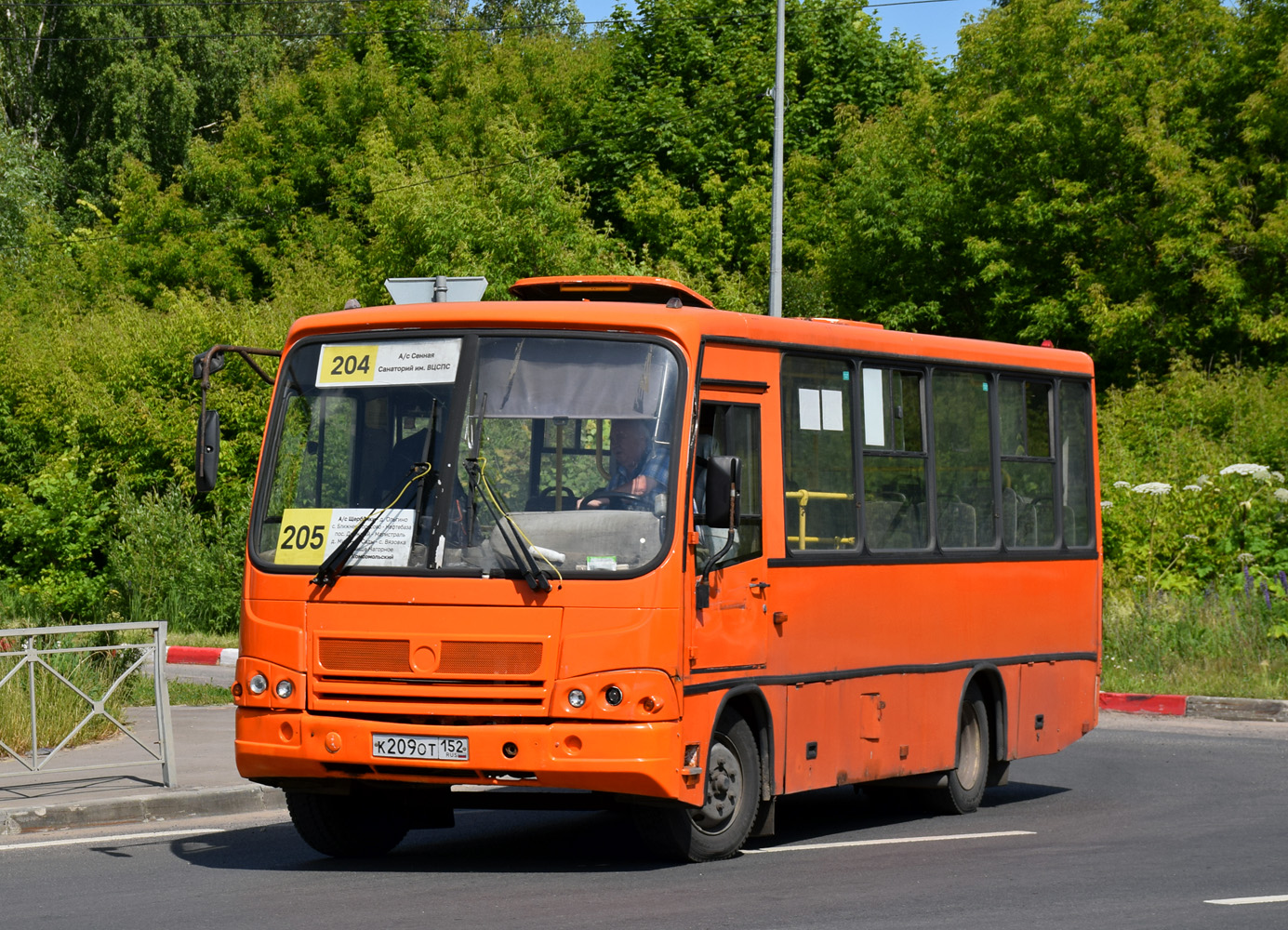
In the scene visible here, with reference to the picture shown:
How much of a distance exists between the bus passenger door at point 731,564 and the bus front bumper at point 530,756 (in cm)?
54

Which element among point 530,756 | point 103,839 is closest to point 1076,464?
point 530,756

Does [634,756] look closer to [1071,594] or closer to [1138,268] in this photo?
[1071,594]

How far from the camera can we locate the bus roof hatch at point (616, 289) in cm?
1021

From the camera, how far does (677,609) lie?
8703 mm

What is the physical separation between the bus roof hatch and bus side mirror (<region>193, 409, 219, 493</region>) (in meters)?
2.07

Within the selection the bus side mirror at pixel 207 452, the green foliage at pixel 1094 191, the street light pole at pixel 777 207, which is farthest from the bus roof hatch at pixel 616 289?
the green foliage at pixel 1094 191

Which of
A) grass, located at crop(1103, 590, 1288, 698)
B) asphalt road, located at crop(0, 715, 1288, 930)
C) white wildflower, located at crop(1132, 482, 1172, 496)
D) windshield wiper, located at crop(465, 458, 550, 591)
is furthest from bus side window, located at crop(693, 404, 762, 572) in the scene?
white wildflower, located at crop(1132, 482, 1172, 496)

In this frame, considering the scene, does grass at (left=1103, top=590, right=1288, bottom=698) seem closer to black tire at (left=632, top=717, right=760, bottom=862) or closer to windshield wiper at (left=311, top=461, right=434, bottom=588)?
black tire at (left=632, top=717, right=760, bottom=862)

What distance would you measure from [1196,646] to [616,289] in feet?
38.2

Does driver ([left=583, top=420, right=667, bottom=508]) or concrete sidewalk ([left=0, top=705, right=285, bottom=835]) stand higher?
driver ([left=583, top=420, right=667, bottom=508])

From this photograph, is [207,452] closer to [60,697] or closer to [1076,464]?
[60,697]

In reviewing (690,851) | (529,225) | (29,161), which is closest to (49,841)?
(690,851)

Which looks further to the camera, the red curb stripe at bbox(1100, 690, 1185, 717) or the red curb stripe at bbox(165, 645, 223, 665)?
the red curb stripe at bbox(165, 645, 223, 665)

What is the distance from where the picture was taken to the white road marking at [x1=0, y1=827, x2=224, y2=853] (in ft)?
33.0
